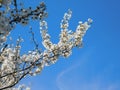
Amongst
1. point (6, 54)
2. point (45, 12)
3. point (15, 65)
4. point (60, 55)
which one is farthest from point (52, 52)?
point (45, 12)

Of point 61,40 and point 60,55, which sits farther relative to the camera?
point 61,40

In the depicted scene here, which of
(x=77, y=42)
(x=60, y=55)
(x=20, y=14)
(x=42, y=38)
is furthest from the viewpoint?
(x=42, y=38)

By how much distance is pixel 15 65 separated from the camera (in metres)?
16.4

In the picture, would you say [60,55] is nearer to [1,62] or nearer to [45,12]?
[1,62]

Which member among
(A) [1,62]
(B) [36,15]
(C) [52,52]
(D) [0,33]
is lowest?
(D) [0,33]

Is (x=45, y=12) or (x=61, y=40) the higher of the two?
(x=61, y=40)

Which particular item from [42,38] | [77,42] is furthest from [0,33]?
[42,38]

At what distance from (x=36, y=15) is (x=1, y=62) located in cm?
819

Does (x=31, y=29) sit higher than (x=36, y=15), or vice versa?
(x=31, y=29)

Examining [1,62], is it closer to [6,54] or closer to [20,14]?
[6,54]

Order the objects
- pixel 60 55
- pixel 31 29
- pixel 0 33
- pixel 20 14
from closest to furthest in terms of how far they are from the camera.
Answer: pixel 0 33
pixel 20 14
pixel 31 29
pixel 60 55

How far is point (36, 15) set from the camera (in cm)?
845

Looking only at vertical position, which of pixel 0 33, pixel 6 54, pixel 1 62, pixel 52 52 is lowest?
pixel 0 33

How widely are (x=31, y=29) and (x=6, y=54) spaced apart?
4.78 m
